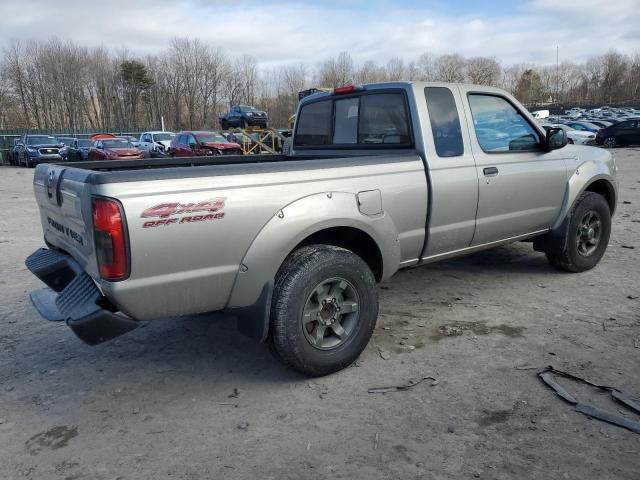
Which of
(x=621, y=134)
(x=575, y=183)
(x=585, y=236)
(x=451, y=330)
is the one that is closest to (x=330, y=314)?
Result: (x=451, y=330)

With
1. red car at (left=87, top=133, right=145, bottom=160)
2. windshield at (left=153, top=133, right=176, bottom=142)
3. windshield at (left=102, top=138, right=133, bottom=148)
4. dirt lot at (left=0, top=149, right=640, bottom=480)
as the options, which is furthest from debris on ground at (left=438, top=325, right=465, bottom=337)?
windshield at (left=153, top=133, right=176, bottom=142)

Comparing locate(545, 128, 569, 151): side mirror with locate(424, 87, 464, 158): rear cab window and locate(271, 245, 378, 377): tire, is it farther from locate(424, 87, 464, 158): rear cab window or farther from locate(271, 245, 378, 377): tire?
locate(271, 245, 378, 377): tire

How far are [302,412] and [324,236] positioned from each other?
120 cm

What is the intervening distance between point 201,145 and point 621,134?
68.3 feet

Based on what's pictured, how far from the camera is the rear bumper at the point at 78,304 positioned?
109 inches

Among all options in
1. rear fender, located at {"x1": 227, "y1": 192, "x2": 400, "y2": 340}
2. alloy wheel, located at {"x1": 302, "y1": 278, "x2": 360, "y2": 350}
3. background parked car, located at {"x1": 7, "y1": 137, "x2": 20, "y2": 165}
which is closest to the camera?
rear fender, located at {"x1": 227, "y1": 192, "x2": 400, "y2": 340}

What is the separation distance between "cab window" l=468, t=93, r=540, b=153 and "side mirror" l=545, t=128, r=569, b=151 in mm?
96

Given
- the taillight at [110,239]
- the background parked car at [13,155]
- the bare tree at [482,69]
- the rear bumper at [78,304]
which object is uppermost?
the bare tree at [482,69]

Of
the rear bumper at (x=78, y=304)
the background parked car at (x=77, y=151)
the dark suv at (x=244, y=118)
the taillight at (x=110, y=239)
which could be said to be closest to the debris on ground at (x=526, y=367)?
the rear bumper at (x=78, y=304)

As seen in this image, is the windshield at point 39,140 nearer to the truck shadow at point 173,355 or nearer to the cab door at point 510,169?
the truck shadow at point 173,355

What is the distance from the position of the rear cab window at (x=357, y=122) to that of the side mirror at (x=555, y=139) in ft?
5.34

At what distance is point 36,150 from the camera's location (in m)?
27.5

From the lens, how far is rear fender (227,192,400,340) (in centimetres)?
302

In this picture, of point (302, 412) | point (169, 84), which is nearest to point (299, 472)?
point (302, 412)
